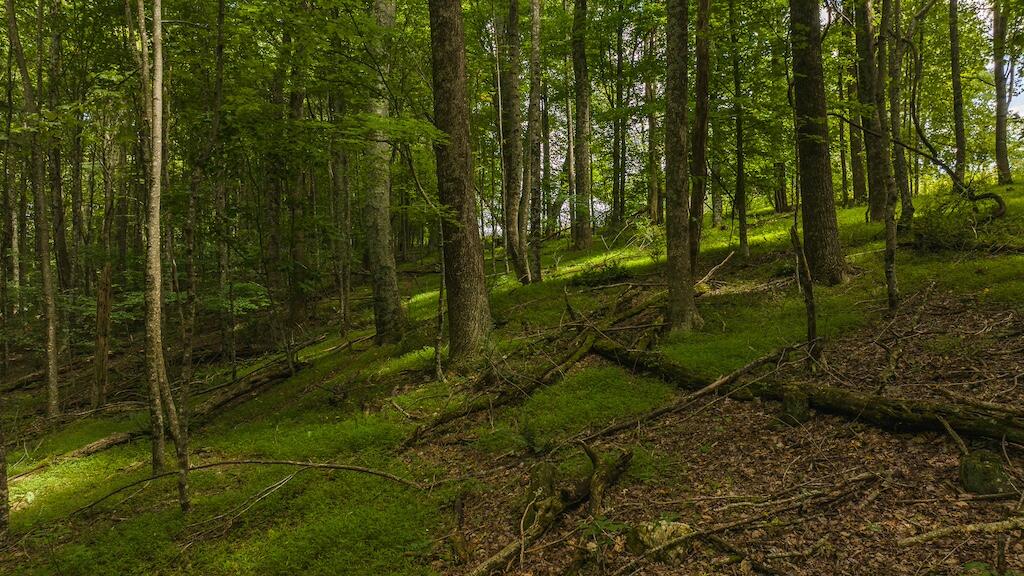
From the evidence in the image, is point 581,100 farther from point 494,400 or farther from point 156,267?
point 156,267

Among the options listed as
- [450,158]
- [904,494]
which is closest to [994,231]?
[904,494]

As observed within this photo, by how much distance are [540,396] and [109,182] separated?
17.3 meters

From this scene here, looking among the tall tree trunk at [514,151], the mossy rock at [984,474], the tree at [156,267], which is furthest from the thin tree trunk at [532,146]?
the mossy rock at [984,474]

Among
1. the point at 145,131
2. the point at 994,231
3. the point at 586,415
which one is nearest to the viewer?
the point at 145,131

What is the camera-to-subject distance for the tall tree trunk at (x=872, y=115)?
7227mm

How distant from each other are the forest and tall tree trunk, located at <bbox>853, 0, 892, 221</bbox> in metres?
0.15

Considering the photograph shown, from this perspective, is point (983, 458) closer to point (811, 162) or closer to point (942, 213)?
point (811, 162)

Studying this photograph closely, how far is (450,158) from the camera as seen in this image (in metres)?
7.79

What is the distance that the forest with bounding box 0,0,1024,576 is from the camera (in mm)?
3891

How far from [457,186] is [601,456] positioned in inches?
189

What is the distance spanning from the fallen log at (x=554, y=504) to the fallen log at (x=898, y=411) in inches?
79.0

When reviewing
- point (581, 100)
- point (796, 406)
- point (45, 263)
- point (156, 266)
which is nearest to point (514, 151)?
point (581, 100)

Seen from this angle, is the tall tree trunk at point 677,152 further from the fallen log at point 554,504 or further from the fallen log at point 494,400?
the fallen log at point 554,504

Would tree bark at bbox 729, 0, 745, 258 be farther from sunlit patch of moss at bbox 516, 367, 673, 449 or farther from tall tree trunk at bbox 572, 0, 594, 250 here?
sunlit patch of moss at bbox 516, 367, 673, 449
